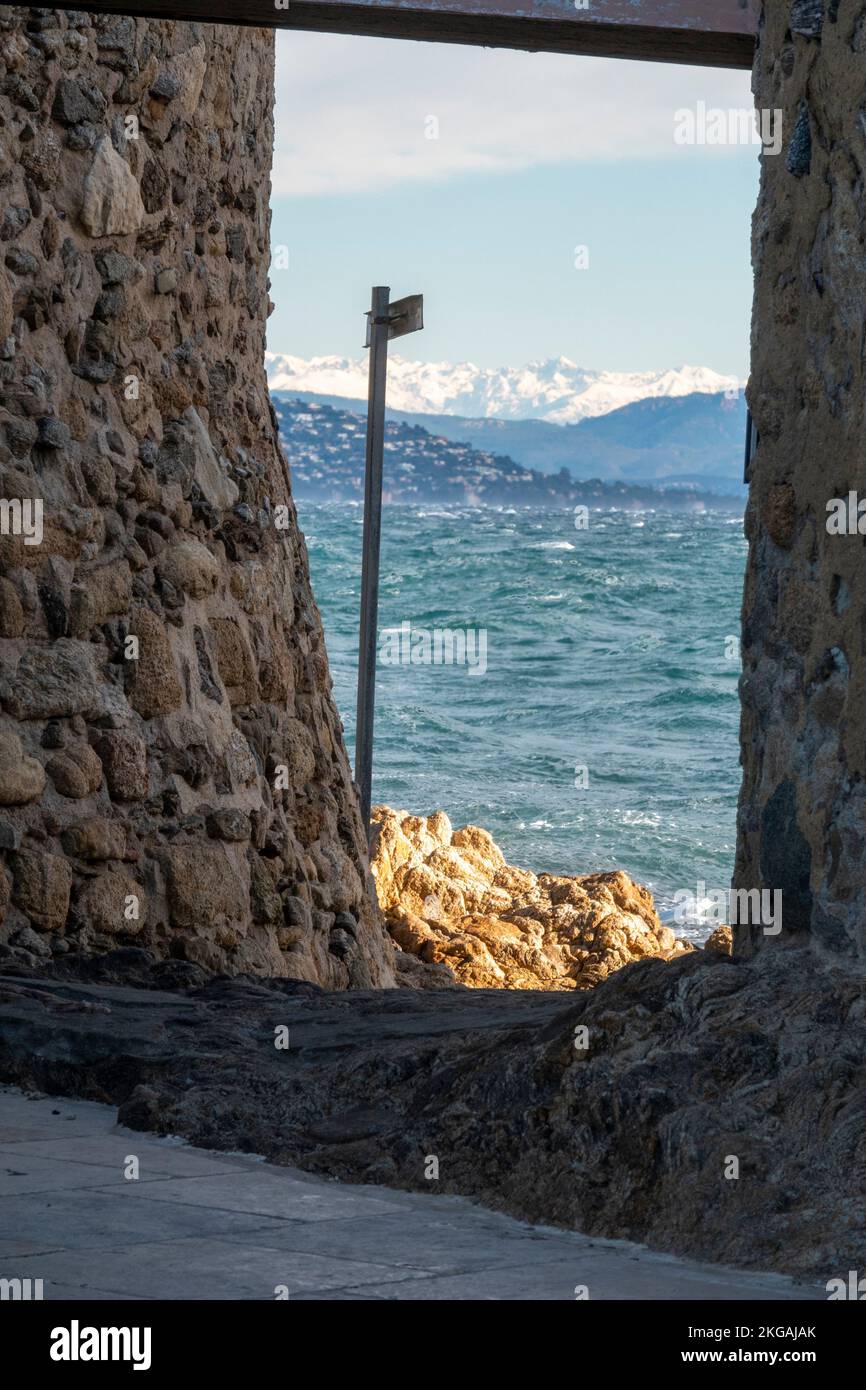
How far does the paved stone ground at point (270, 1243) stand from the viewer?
2.93 m

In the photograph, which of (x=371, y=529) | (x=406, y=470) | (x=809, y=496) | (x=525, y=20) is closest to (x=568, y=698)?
(x=371, y=529)

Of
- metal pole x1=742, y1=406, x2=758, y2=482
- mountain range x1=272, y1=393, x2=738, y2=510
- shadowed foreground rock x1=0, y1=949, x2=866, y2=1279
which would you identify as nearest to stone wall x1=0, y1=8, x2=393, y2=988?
shadowed foreground rock x1=0, y1=949, x2=866, y2=1279

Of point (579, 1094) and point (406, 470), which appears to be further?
point (406, 470)

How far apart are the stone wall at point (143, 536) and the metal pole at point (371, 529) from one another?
9.69 feet

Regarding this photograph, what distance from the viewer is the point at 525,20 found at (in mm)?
4805

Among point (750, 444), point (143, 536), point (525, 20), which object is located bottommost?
point (143, 536)

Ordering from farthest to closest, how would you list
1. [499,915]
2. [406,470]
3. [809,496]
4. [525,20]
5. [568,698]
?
[406,470] < [568,698] < [499,915] < [525,20] < [809,496]

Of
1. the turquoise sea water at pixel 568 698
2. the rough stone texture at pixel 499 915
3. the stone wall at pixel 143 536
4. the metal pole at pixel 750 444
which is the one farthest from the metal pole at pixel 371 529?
the metal pole at pixel 750 444

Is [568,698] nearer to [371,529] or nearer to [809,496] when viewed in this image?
[371,529]

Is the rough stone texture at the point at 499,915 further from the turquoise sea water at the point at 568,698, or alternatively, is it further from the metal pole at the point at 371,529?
the turquoise sea water at the point at 568,698

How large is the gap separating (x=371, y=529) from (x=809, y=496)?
257 inches

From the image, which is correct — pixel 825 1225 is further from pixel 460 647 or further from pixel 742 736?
pixel 460 647

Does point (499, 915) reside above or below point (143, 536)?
below

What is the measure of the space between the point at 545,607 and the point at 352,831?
1161 inches
